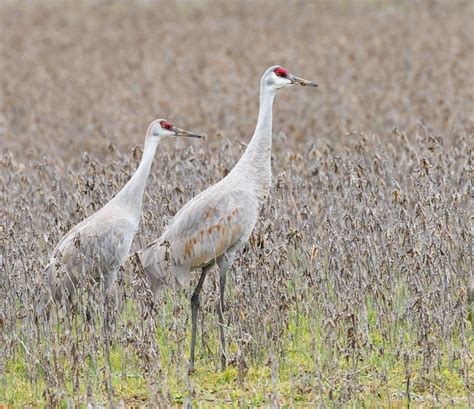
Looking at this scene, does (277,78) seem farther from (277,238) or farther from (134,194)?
(134,194)

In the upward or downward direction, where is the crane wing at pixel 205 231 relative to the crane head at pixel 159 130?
downward

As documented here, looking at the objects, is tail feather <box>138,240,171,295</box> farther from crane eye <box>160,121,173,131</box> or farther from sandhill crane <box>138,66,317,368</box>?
crane eye <box>160,121,173,131</box>

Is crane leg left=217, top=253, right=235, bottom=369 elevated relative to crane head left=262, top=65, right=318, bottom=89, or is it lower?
lower

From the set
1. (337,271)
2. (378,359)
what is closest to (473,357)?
(378,359)

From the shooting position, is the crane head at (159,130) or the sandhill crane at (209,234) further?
the crane head at (159,130)

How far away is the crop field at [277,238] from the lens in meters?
5.52

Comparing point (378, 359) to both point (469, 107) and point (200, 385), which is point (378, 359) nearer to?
point (200, 385)

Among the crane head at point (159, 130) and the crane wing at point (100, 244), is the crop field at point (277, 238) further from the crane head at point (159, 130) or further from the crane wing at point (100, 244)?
the crane head at point (159, 130)

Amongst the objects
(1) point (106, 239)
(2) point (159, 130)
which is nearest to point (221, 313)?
(1) point (106, 239)

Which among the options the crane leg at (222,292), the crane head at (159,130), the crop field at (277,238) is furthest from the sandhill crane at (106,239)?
the crane leg at (222,292)

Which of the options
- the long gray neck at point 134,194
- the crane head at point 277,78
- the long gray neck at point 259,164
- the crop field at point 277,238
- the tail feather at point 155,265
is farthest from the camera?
the crane head at point 277,78

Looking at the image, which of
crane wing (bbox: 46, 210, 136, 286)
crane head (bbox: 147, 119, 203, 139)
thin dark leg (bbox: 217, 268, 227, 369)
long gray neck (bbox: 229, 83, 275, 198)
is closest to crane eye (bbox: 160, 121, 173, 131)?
crane head (bbox: 147, 119, 203, 139)

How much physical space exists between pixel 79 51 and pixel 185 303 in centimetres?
1447

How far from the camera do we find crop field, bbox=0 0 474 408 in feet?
18.1
